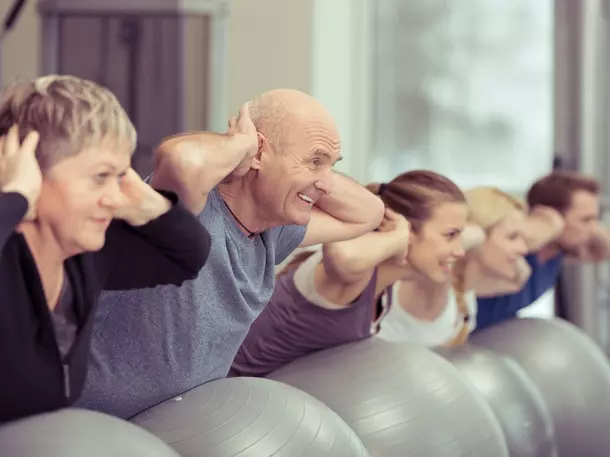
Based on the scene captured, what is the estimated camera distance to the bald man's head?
1708mm

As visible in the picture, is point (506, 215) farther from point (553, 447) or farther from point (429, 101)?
point (429, 101)

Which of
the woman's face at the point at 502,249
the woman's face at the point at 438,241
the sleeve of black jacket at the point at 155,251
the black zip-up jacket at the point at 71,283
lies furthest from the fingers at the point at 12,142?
the woman's face at the point at 502,249

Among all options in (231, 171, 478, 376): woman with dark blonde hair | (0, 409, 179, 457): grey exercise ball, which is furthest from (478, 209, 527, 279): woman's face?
(0, 409, 179, 457): grey exercise ball

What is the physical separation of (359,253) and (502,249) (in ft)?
2.57

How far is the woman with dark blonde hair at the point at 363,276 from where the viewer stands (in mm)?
2123

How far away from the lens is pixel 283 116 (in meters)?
1.71

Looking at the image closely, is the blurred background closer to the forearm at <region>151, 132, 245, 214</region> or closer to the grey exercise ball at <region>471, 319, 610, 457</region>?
the grey exercise ball at <region>471, 319, 610, 457</region>

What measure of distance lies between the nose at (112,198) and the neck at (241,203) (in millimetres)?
411

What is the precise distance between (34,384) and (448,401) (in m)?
1.00

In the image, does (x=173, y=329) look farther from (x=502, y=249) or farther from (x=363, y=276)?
(x=502, y=249)

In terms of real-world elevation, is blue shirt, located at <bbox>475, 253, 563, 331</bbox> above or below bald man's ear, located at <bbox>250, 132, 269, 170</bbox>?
below

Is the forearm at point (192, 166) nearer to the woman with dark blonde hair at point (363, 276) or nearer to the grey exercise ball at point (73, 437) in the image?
the grey exercise ball at point (73, 437)

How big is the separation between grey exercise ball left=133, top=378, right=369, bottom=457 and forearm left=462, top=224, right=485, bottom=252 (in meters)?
1.00

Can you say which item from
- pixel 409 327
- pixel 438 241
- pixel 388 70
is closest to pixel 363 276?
pixel 438 241
